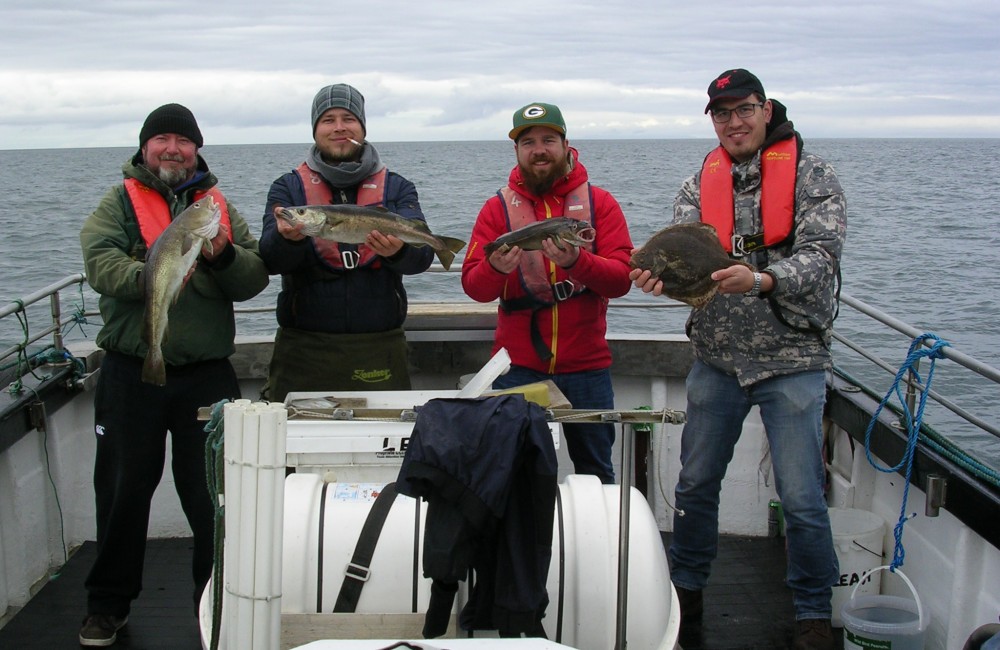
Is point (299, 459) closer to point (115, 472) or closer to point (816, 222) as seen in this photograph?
point (115, 472)

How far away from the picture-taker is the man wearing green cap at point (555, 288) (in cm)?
→ 464

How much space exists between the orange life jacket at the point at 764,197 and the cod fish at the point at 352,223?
1229 mm

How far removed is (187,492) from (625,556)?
2.28 m

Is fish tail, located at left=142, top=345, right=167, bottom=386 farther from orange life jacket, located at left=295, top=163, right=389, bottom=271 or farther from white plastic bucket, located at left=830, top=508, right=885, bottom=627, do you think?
white plastic bucket, located at left=830, top=508, right=885, bottom=627

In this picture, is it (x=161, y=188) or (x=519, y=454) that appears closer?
(x=519, y=454)

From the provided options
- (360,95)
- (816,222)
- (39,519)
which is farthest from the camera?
(39,519)

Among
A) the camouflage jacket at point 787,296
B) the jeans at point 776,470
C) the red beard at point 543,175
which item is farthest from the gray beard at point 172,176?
the jeans at point 776,470

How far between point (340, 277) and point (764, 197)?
6.56ft

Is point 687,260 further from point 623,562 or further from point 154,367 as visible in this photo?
point 154,367

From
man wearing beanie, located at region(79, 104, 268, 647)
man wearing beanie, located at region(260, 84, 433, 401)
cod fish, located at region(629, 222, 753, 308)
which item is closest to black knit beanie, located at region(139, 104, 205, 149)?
man wearing beanie, located at region(79, 104, 268, 647)

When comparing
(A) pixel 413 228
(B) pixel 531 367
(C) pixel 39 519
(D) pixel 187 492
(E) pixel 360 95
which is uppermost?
(E) pixel 360 95

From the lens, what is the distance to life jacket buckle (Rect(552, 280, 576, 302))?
4684 millimetres

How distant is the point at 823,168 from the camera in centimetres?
393

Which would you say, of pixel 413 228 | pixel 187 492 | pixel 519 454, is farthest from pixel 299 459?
pixel 519 454
